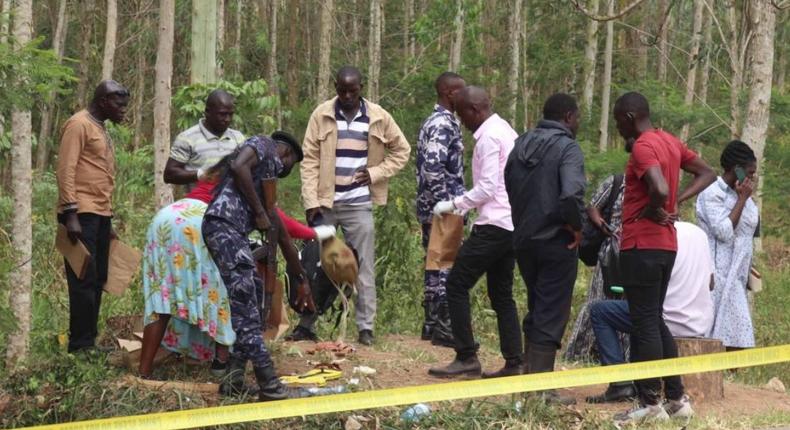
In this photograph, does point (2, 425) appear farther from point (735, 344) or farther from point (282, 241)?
point (735, 344)

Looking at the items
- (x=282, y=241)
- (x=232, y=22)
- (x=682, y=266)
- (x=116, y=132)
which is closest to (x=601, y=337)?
(x=682, y=266)

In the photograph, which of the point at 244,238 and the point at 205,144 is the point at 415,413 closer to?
the point at 244,238

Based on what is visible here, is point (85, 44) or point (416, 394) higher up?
point (85, 44)

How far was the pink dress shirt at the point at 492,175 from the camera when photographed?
7.09 m

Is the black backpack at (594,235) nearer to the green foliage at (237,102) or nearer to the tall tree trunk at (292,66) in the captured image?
the green foliage at (237,102)

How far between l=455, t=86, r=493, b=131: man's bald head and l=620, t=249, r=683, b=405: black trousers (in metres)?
1.43

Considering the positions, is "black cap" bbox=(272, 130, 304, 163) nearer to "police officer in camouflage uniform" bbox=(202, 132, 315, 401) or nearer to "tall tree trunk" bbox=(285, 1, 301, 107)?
"police officer in camouflage uniform" bbox=(202, 132, 315, 401)

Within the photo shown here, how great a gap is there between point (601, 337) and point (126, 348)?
2.99m

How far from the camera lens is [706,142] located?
61.3 ft

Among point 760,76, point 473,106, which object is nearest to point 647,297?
point 473,106

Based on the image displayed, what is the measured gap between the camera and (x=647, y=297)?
619 cm

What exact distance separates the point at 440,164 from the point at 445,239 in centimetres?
67

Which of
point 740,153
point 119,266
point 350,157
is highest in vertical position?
point 740,153

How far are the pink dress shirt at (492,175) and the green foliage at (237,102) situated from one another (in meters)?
3.46
